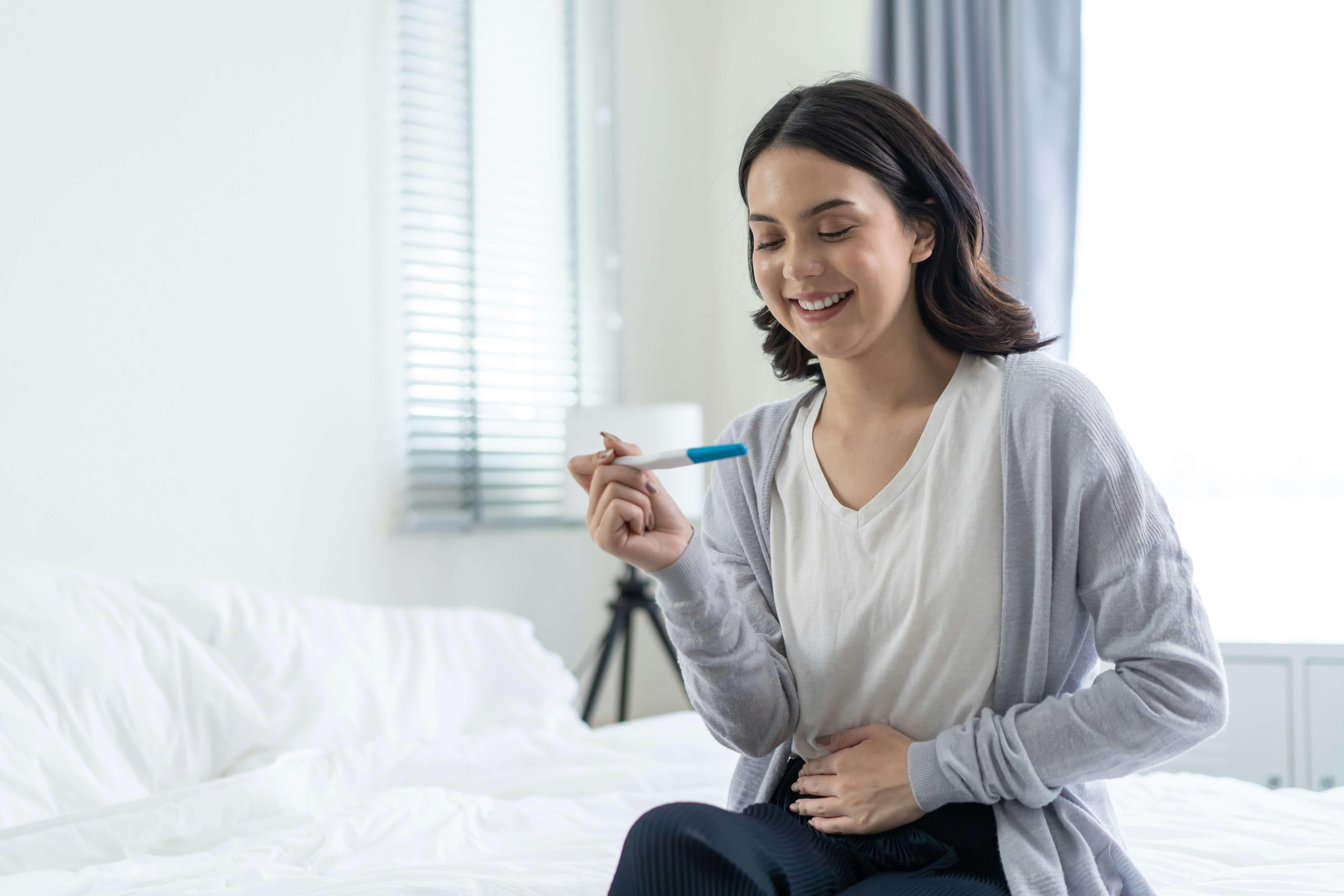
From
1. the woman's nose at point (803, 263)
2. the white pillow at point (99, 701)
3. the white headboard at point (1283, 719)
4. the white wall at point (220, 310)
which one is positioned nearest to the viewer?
the woman's nose at point (803, 263)

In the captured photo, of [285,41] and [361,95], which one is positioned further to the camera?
[361,95]

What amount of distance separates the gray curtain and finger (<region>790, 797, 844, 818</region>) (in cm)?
178

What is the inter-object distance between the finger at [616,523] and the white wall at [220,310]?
138 centimetres

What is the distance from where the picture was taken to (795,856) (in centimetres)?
87

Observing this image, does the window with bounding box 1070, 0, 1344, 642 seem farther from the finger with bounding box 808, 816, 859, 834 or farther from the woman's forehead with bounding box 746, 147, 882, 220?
the finger with bounding box 808, 816, 859, 834

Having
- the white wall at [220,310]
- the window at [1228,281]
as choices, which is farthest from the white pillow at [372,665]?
the window at [1228,281]

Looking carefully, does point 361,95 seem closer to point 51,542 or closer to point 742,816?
point 51,542

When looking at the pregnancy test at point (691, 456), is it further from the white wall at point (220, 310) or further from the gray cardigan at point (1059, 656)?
the white wall at point (220, 310)

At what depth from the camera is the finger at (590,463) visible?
96 centimetres

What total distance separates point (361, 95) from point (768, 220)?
1.80m

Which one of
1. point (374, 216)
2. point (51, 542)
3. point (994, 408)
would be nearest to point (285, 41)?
point (374, 216)

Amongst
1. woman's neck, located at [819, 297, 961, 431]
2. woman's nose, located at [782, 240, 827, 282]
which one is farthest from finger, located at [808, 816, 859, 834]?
woman's nose, located at [782, 240, 827, 282]

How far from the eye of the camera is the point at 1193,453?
7.79 feet

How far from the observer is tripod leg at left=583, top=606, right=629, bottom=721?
268cm
